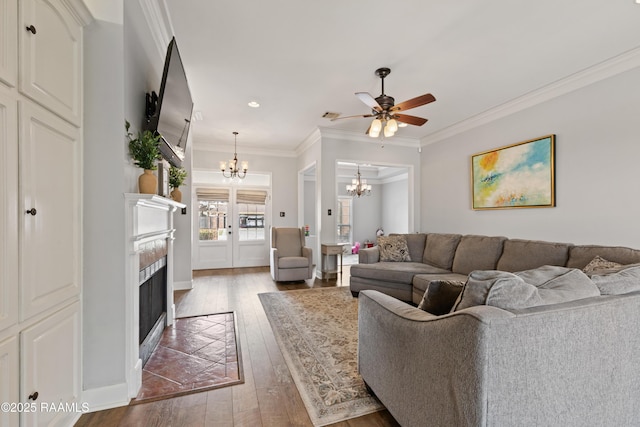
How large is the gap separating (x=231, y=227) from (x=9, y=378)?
530cm

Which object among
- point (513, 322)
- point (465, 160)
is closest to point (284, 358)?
point (513, 322)

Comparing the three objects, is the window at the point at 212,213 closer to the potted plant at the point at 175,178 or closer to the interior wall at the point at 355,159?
the interior wall at the point at 355,159

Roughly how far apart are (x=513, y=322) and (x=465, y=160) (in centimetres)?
428

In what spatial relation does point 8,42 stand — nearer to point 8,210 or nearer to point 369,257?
point 8,210

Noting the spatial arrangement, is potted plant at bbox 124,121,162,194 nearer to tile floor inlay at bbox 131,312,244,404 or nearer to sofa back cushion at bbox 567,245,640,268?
tile floor inlay at bbox 131,312,244,404

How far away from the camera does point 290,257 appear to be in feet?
16.4

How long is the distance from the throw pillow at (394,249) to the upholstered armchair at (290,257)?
53.2 inches

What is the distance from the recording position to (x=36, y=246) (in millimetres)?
1264

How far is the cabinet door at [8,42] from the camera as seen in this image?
41.8 inches

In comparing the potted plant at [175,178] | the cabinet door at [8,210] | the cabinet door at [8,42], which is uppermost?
the cabinet door at [8,42]

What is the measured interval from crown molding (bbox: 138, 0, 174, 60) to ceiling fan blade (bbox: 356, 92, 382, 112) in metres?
1.73

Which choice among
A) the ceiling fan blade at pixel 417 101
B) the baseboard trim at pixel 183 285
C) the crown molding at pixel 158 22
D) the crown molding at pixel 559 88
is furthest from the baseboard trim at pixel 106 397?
the crown molding at pixel 559 88

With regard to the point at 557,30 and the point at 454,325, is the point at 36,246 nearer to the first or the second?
the point at 454,325

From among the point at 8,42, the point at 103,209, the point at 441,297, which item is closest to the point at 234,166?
the point at 103,209
